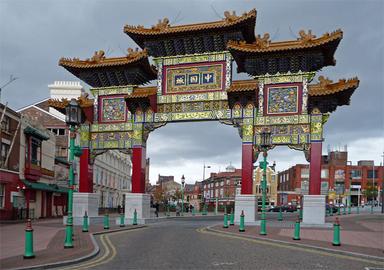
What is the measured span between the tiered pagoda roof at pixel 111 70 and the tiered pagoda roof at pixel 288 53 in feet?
23.7

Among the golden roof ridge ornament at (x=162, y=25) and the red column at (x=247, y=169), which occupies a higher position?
the golden roof ridge ornament at (x=162, y=25)

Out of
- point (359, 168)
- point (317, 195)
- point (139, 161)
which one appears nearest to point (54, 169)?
point (139, 161)

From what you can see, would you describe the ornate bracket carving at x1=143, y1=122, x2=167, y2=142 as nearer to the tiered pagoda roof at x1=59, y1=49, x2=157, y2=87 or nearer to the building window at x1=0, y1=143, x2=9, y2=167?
the tiered pagoda roof at x1=59, y1=49, x2=157, y2=87

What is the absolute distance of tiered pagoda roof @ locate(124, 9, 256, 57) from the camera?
29078 mm

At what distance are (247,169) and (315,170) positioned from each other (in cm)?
410

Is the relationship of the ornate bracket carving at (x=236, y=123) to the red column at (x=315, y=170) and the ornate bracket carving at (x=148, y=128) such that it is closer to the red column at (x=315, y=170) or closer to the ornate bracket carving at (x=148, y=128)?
the red column at (x=315, y=170)

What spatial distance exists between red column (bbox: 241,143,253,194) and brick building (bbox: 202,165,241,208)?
7741 cm

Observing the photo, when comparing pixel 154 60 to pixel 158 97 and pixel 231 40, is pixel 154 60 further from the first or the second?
pixel 231 40

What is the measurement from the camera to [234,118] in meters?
29.5

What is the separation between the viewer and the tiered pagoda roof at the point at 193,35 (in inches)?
1145

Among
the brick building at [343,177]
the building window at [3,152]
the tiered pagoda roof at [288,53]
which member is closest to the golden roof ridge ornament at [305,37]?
the tiered pagoda roof at [288,53]

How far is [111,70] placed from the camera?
1281 inches

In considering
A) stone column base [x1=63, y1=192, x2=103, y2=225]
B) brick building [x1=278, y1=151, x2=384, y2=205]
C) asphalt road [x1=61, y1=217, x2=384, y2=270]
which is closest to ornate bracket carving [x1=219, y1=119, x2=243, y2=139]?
stone column base [x1=63, y1=192, x2=103, y2=225]

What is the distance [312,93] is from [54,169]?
27.3 m
